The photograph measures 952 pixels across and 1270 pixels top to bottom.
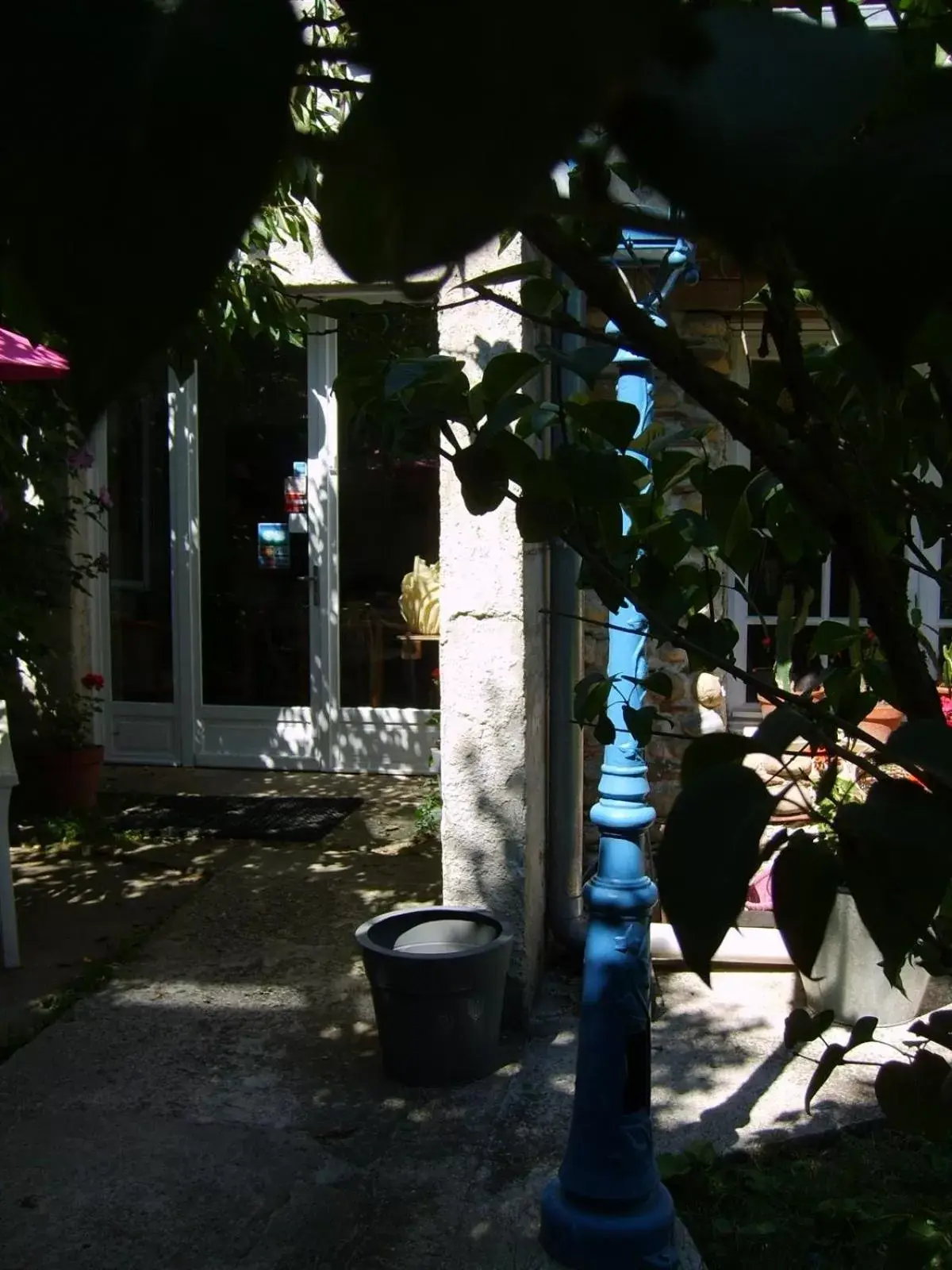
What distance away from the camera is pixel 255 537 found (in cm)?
716

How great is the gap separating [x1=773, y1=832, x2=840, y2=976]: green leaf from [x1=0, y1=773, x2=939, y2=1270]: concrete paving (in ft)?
8.22

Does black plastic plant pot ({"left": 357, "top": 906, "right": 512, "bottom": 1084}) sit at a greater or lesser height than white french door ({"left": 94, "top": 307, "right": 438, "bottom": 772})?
lesser

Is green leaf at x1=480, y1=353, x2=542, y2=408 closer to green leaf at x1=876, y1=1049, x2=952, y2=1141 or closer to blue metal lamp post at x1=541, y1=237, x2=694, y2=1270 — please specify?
green leaf at x1=876, y1=1049, x2=952, y2=1141

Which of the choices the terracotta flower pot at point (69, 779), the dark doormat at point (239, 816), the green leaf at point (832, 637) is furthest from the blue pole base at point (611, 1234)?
the terracotta flower pot at point (69, 779)

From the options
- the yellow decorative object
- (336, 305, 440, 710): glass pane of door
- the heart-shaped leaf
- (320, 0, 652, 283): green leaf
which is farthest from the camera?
(336, 305, 440, 710): glass pane of door

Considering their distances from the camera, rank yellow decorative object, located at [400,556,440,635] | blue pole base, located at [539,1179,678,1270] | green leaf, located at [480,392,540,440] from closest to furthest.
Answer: green leaf, located at [480,392,540,440], blue pole base, located at [539,1179,678,1270], yellow decorative object, located at [400,556,440,635]

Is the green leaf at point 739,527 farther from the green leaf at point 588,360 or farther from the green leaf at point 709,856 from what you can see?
the green leaf at point 709,856

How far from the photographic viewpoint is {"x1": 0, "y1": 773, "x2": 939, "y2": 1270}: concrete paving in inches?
114

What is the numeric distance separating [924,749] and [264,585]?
6.80m

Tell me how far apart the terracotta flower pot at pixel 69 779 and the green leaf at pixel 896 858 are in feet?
20.2

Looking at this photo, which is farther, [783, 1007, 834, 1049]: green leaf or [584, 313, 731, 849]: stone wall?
[584, 313, 731, 849]: stone wall

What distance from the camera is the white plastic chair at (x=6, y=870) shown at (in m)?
4.41

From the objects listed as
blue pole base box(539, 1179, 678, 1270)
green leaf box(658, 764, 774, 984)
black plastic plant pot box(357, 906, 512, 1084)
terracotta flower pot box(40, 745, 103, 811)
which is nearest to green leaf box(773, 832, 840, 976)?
A: green leaf box(658, 764, 774, 984)

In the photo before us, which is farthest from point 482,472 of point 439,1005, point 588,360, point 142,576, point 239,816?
point 142,576
